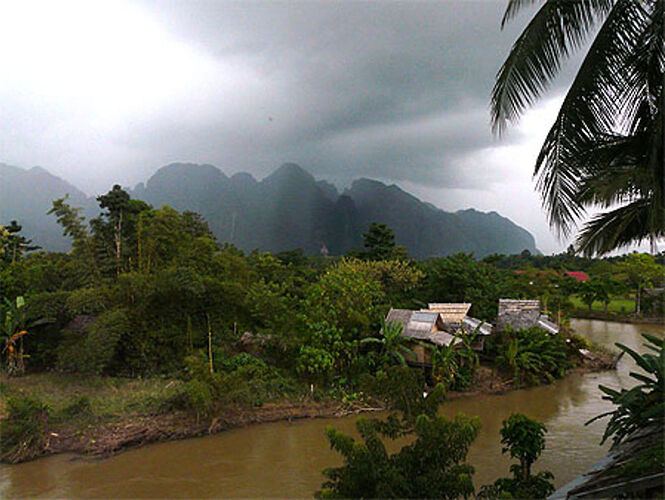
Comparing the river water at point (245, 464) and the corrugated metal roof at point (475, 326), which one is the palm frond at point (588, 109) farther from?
the corrugated metal roof at point (475, 326)

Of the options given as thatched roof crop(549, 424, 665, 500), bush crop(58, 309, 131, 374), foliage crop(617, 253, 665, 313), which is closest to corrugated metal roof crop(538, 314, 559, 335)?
thatched roof crop(549, 424, 665, 500)

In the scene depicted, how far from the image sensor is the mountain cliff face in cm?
2841

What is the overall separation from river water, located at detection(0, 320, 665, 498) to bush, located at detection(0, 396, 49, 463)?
0.16 m

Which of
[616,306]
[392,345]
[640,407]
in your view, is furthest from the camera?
[616,306]

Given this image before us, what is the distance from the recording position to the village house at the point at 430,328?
8.36 metres

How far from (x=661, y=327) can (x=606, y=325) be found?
1.80 meters

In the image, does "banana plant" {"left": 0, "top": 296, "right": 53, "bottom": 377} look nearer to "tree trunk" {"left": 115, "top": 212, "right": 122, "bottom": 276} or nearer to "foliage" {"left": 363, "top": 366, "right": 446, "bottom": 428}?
"tree trunk" {"left": 115, "top": 212, "right": 122, "bottom": 276}

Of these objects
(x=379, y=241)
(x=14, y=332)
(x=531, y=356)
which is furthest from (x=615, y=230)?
(x=379, y=241)

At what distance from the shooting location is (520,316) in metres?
9.87

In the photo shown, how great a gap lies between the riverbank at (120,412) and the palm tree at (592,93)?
4846mm

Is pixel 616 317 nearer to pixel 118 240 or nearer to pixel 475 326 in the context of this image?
pixel 475 326

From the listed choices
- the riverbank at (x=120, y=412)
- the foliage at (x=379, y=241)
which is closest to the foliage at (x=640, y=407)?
the riverbank at (x=120, y=412)

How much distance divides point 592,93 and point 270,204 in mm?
30966

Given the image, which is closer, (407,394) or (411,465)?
(411,465)
